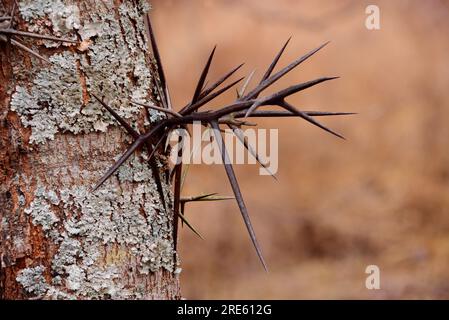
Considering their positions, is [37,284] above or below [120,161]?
below

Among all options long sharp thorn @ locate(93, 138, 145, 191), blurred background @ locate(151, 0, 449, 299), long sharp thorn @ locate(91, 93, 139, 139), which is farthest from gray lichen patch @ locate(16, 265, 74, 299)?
blurred background @ locate(151, 0, 449, 299)

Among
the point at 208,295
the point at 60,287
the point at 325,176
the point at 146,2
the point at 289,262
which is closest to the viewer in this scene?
the point at 60,287

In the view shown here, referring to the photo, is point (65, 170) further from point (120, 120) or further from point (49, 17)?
point (49, 17)

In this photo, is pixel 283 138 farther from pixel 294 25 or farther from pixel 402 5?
pixel 402 5

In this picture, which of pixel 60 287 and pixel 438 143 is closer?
pixel 60 287

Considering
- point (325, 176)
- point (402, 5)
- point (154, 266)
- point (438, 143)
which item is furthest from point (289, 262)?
point (154, 266)

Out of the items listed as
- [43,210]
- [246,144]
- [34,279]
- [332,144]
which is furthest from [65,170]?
[332,144]

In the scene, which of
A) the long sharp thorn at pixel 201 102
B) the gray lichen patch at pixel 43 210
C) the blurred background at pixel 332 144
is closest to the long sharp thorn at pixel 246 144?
the long sharp thorn at pixel 201 102
